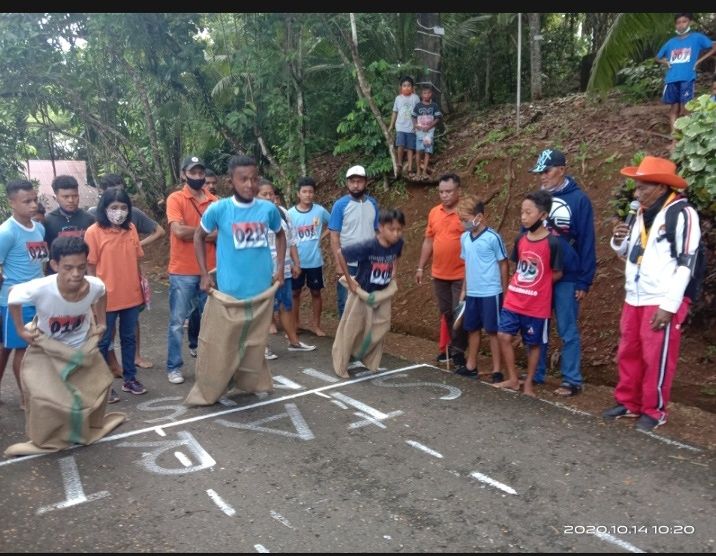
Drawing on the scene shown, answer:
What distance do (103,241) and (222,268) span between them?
1.09 m

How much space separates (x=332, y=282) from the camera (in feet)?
33.5

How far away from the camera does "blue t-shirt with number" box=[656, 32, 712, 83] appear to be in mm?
8070

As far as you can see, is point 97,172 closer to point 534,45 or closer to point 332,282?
point 332,282

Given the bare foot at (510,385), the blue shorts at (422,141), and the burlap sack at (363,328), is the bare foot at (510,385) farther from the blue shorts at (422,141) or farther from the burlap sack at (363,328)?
the blue shorts at (422,141)

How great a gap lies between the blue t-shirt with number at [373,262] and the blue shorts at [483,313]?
2.52 ft

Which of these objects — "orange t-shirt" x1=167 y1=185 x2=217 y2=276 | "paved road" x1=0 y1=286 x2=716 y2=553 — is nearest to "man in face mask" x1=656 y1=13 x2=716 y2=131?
"paved road" x1=0 y1=286 x2=716 y2=553

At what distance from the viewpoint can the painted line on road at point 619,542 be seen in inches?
123

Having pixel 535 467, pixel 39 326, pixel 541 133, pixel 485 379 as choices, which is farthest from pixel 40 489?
pixel 541 133

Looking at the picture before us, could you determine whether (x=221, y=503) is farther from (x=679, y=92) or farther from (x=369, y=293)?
(x=679, y=92)

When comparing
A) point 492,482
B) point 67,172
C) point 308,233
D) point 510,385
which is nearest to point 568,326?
point 510,385

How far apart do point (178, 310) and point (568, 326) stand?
3395mm

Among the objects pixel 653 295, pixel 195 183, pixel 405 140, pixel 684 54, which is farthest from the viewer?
pixel 405 140

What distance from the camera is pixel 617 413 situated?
15.7 ft

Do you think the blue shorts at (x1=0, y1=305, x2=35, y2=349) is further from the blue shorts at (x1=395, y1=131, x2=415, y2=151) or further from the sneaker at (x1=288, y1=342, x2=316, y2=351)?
the blue shorts at (x1=395, y1=131, x2=415, y2=151)
